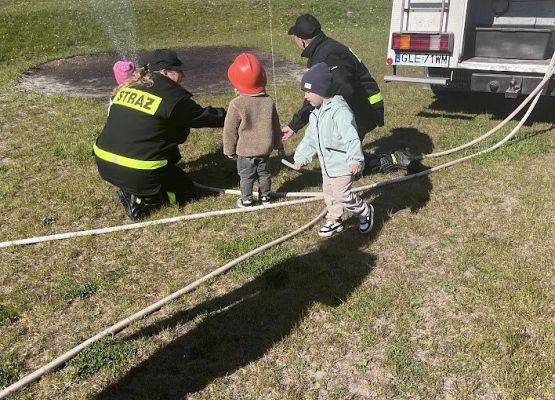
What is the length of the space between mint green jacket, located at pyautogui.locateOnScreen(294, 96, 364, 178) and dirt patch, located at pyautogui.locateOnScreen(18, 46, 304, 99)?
662 centimetres

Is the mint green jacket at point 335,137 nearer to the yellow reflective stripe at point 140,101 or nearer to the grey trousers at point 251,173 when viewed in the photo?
the grey trousers at point 251,173

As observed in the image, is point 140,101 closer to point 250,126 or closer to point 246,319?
point 250,126

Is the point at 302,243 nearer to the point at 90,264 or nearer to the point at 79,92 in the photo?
the point at 90,264

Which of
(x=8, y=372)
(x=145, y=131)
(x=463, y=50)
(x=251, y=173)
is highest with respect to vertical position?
(x=463, y=50)

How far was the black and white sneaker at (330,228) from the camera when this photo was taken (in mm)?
4770

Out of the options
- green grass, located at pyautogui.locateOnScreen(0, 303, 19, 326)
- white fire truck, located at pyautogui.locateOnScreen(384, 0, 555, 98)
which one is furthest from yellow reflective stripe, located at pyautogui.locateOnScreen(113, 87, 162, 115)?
white fire truck, located at pyautogui.locateOnScreen(384, 0, 555, 98)

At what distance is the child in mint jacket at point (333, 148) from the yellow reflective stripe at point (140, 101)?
1.58 metres

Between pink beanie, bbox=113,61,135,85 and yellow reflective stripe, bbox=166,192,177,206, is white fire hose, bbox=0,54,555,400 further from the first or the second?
pink beanie, bbox=113,61,135,85

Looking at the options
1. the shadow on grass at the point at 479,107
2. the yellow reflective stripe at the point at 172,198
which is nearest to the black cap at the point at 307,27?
the yellow reflective stripe at the point at 172,198

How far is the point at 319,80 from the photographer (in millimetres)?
4277

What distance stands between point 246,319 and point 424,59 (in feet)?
18.4

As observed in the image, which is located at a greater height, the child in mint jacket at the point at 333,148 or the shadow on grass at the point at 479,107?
the child in mint jacket at the point at 333,148

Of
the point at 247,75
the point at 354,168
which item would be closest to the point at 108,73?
the point at 247,75

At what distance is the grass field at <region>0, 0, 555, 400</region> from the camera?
3127mm
